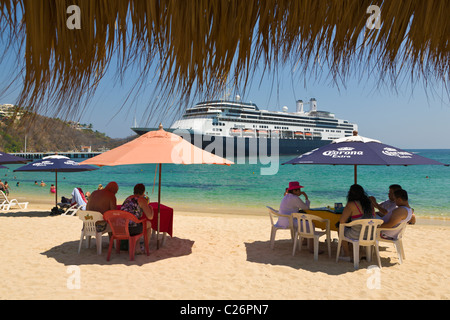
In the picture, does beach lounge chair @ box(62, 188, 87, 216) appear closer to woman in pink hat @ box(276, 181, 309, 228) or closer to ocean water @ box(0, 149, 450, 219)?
ocean water @ box(0, 149, 450, 219)

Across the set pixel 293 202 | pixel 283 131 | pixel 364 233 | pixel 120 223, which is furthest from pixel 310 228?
pixel 283 131

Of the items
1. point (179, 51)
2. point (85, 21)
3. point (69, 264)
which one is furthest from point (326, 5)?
point (69, 264)

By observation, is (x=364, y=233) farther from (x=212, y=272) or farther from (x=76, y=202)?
(x=76, y=202)

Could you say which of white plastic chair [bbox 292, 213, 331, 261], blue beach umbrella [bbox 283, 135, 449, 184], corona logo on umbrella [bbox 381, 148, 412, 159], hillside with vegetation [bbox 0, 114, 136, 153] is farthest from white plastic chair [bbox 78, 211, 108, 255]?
corona logo on umbrella [bbox 381, 148, 412, 159]

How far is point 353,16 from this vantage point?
152cm

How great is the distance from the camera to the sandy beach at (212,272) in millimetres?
3721

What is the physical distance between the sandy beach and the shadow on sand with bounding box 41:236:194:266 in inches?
0.6

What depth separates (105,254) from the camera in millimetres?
5078

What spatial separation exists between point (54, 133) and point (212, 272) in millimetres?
3550

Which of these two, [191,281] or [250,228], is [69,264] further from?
[250,228]

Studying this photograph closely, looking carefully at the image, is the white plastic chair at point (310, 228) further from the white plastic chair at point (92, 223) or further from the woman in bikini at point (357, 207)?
the white plastic chair at point (92, 223)

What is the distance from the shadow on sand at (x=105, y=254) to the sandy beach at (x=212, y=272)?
0.05 ft

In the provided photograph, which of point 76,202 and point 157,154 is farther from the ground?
point 157,154

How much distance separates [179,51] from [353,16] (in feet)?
2.77
